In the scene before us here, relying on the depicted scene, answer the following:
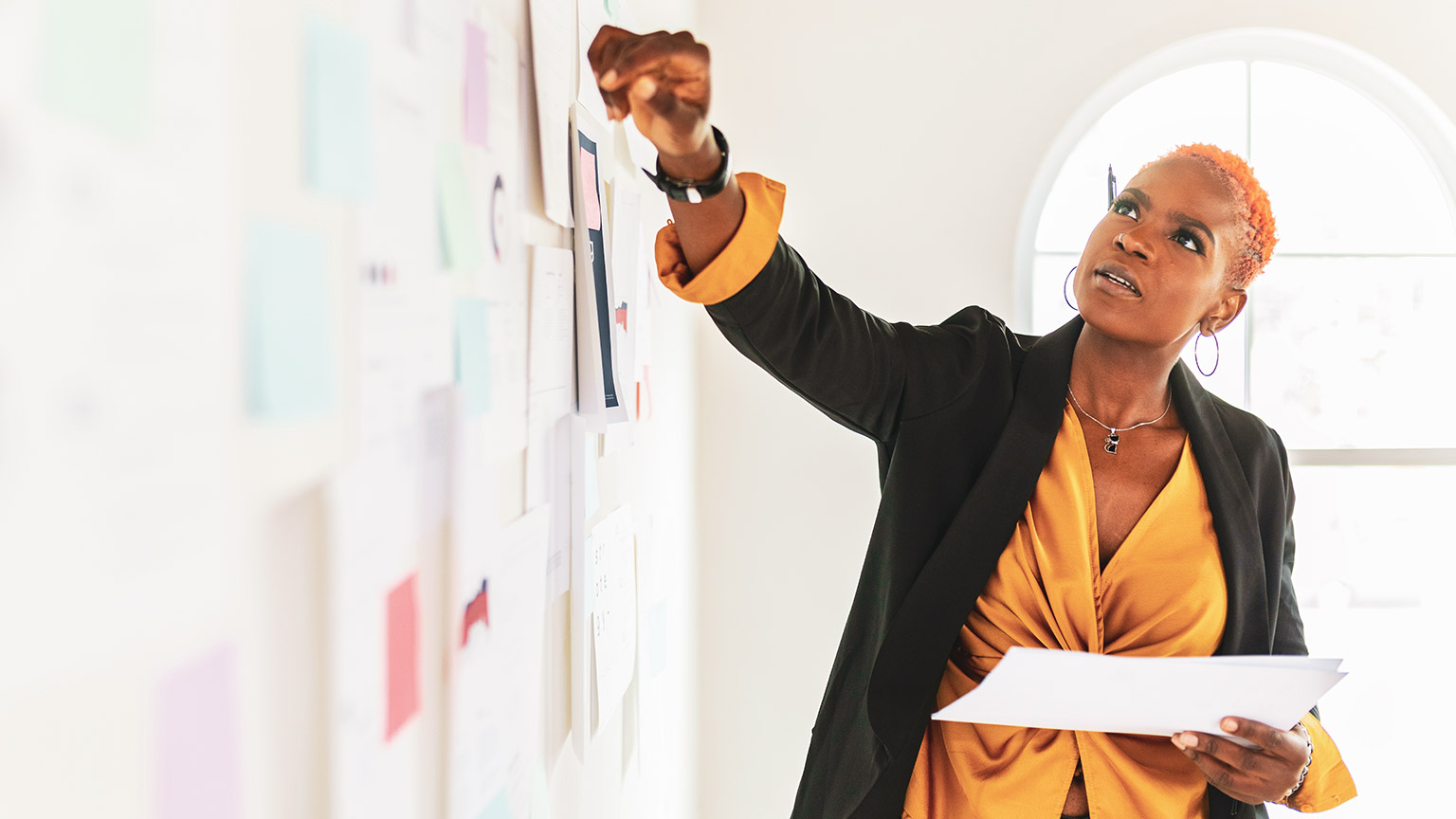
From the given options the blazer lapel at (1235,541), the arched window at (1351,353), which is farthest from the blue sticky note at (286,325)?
the arched window at (1351,353)

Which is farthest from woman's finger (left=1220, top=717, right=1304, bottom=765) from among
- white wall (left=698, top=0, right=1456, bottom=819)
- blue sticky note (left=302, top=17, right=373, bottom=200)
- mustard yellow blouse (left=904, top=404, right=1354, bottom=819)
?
white wall (left=698, top=0, right=1456, bottom=819)

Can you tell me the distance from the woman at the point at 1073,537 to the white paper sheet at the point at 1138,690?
0.23ft

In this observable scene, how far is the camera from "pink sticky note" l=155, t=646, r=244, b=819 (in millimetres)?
315

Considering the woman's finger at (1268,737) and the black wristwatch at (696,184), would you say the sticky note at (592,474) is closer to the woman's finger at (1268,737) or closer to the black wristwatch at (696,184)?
the black wristwatch at (696,184)

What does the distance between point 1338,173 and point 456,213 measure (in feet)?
7.84

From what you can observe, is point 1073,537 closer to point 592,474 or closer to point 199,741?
point 592,474

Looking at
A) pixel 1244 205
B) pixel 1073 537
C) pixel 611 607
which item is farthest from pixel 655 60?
pixel 1244 205

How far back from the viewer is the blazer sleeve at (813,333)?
767mm

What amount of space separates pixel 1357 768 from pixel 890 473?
1903 millimetres

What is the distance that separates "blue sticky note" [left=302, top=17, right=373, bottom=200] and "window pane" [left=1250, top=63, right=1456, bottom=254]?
2.33 meters

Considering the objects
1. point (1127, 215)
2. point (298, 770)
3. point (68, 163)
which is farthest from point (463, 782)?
point (1127, 215)

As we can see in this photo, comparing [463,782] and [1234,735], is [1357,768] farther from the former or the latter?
[463,782]

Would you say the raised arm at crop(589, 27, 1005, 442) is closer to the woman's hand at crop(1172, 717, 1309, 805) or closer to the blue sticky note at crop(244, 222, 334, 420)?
the blue sticky note at crop(244, 222, 334, 420)

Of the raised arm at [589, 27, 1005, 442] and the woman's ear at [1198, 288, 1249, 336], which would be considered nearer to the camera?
the raised arm at [589, 27, 1005, 442]
